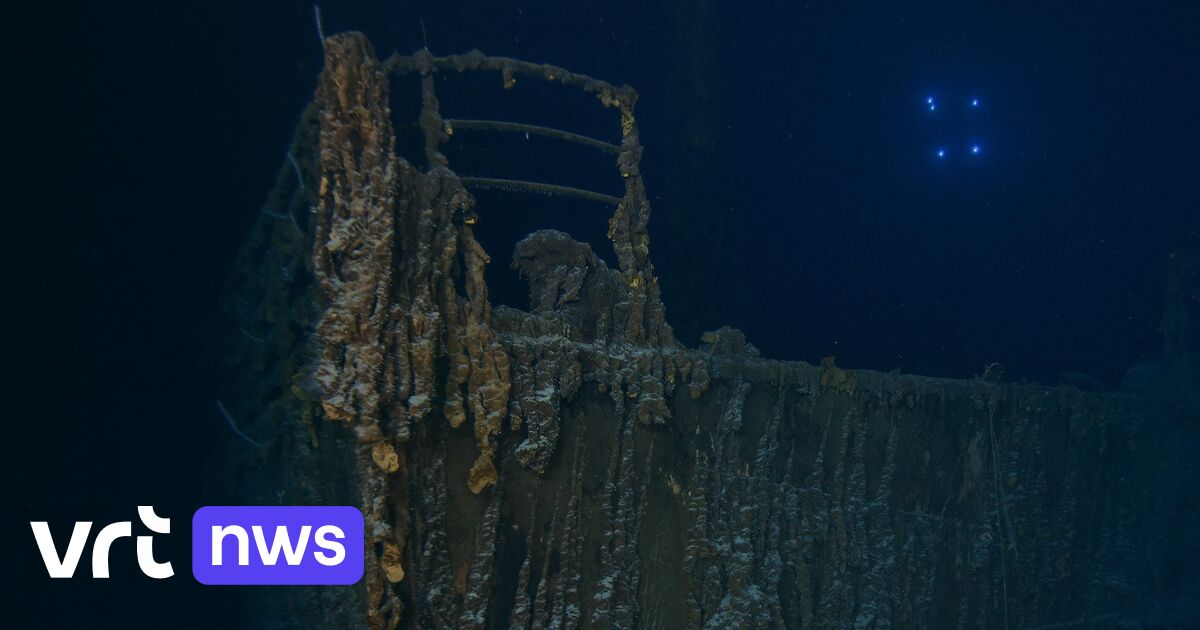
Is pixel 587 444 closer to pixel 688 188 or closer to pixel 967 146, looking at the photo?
pixel 688 188

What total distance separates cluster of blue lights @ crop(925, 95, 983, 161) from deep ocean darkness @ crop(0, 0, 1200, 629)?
227 mm

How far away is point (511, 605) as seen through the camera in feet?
10.6

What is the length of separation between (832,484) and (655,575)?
149cm

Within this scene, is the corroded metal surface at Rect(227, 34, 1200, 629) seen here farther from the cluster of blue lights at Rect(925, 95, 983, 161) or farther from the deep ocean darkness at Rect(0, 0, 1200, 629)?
the cluster of blue lights at Rect(925, 95, 983, 161)

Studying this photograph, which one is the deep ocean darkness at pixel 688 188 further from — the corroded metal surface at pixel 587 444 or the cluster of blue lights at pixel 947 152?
the corroded metal surface at pixel 587 444

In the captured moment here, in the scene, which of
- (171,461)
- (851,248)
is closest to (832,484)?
(171,461)

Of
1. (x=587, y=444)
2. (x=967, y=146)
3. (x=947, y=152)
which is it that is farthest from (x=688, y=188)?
(x=967, y=146)

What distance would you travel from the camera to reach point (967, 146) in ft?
97.6

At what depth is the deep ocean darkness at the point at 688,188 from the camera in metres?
9.67

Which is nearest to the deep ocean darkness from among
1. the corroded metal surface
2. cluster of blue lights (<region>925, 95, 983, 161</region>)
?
cluster of blue lights (<region>925, 95, 983, 161</region>)

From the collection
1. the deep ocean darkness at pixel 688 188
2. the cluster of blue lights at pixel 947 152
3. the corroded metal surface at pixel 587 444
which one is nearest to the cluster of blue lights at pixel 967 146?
the cluster of blue lights at pixel 947 152

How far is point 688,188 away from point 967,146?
66.7ft

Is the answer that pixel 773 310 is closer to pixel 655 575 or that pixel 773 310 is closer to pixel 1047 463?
pixel 1047 463

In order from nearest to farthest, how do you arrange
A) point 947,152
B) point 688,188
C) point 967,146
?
point 688,188, point 967,146, point 947,152
